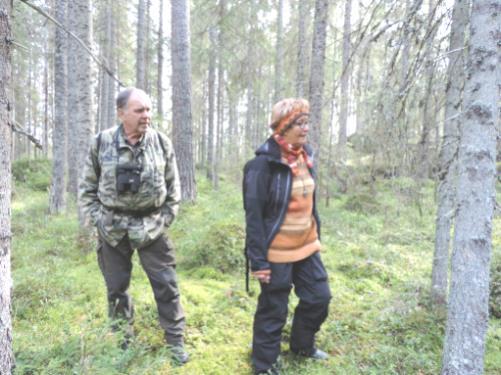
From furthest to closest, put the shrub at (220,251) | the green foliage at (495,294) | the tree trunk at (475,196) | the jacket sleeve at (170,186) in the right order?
the shrub at (220,251) < the green foliage at (495,294) < the jacket sleeve at (170,186) < the tree trunk at (475,196)

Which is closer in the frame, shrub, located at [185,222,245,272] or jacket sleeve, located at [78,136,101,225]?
jacket sleeve, located at [78,136,101,225]

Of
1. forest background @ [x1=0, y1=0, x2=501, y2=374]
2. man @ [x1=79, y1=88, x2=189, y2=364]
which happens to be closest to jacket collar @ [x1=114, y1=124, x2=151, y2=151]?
man @ [x1=79, y1=88, x2=189, y2=364]

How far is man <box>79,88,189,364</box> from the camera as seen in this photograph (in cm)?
305

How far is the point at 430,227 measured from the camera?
9.38 meters

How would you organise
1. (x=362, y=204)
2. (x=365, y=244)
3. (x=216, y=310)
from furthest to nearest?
(x=362, y=204) < (x=365, y=244) < (x=216, y=310)

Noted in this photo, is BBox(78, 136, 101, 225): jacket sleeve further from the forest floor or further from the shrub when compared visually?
the shrub

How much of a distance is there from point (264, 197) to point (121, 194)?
119cm

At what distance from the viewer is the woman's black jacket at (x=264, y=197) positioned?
3033 millimetres

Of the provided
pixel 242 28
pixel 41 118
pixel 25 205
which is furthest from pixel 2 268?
pixel 41 118

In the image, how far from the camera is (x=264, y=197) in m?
3.06

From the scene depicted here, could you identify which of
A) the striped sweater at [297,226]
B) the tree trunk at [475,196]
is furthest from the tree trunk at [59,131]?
the tree trunk at [475,196]

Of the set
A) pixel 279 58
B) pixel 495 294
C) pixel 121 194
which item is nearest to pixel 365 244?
pixel 495 294

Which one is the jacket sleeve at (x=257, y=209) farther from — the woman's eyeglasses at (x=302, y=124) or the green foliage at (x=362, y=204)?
the green foliage at (x=362, y=204)

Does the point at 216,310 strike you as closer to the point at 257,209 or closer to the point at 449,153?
the point at 257,209
